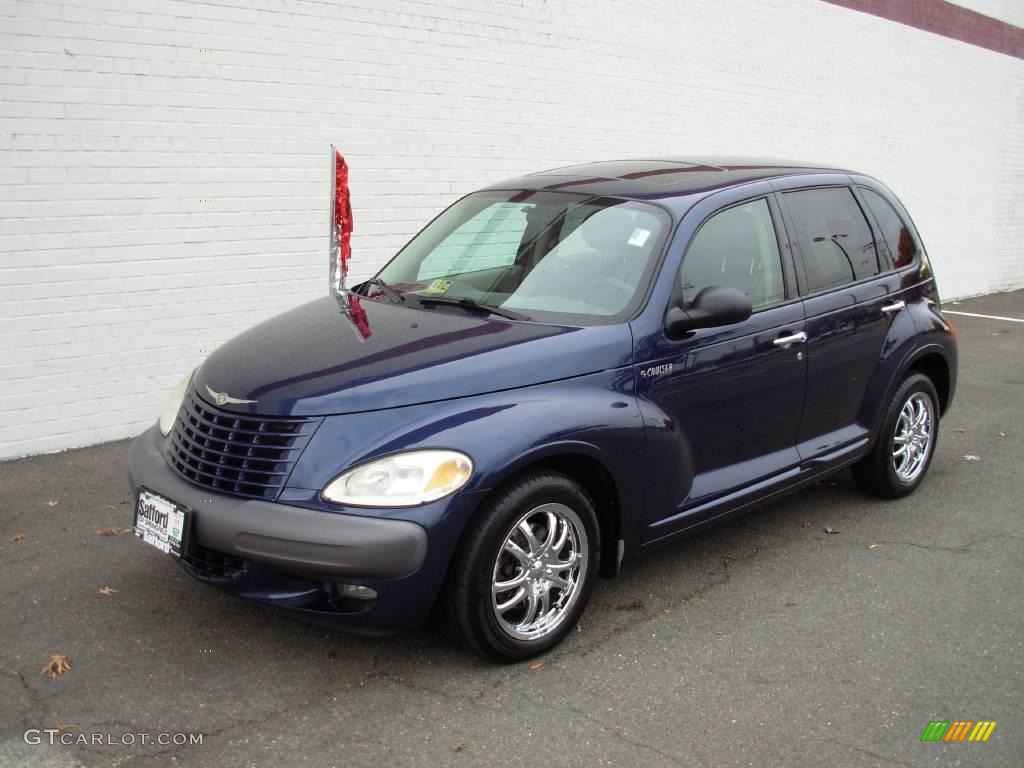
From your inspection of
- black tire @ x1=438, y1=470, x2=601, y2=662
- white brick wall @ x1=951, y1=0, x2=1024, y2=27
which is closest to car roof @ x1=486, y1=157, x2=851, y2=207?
black tire @ x1=438, y1=470, x2=601, y2=662

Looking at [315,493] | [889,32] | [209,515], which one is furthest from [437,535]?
[889,32]

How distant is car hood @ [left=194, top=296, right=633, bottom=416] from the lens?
3604 mm

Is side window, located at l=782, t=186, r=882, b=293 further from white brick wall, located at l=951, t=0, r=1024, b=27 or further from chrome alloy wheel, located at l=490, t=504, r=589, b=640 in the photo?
white brick wall, located at l=951, t=0, r=1024, b=27

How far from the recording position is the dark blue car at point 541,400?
11.4ft

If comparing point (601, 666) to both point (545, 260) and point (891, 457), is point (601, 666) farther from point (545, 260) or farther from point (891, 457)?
point (891, 457)

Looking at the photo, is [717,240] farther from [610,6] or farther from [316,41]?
[610,6]

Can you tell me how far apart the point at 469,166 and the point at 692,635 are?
5389 mm

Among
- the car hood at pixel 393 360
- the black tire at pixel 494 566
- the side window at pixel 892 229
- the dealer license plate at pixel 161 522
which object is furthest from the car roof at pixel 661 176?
the dealer license plate at pixel 161 522

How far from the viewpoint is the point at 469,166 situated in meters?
8.52

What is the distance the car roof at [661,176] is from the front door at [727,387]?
7.6 inches

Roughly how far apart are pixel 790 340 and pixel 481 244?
A: 5.06ft

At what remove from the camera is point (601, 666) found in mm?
3830

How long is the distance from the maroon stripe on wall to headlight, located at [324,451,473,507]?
38.1 ft

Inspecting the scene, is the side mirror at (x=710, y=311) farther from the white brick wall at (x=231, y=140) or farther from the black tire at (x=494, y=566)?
the white brick wall at (x=231, y=140)
